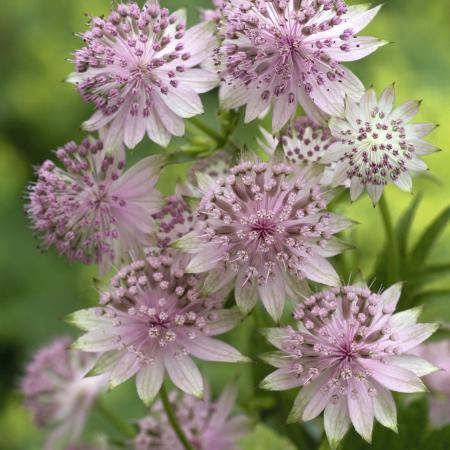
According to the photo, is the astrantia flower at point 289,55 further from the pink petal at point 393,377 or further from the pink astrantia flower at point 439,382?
the pink astrantia flower at point 439,382

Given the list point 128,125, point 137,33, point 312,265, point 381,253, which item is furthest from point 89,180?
point 381,253

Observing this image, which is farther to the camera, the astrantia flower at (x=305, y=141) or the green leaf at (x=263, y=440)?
the green leaf at (x=263, y=440)

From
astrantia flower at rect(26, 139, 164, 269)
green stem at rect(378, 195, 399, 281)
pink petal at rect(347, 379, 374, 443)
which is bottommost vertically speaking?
pink petal at rect(347, 379, 374, 443)

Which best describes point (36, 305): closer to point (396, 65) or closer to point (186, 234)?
point (396, 65)

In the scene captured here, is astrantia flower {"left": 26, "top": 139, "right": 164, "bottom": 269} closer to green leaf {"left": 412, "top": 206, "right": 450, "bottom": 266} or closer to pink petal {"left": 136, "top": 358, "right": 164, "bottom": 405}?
pink petal {"left": 136, "top": 358, "right": 164, "bottom": 405}

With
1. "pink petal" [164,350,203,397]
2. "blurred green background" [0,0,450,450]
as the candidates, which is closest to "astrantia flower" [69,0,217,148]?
"pink petal" [164,350,203,397]

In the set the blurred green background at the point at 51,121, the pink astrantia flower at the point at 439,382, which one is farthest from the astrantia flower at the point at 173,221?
the blurred green background at the point at 51,121

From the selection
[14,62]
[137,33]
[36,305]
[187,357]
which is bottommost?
[36,305]
